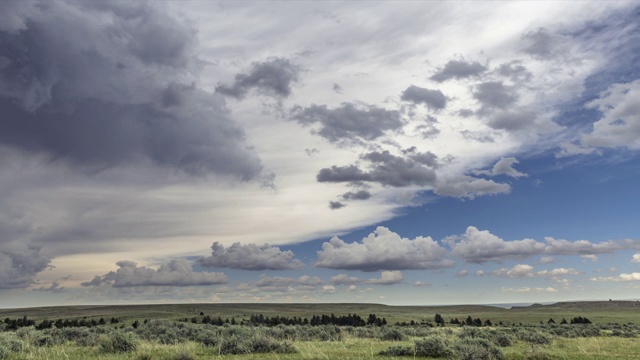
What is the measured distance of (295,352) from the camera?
807 inches

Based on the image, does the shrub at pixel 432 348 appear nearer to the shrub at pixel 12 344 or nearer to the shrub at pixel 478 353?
the shrub at pixel 478 353

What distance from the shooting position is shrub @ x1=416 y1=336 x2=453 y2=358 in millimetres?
20109

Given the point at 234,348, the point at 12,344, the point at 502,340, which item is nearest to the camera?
the point at 234,348

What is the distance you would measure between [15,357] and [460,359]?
1823cm

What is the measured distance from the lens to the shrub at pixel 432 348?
20.1 metres

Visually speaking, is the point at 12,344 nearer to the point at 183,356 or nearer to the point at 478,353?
the point at 183,356

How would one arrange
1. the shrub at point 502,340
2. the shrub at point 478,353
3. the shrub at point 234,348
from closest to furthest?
1. the shrub at point 478,353
2. the shrub at point 234,348
3. the shrub at point 502,340

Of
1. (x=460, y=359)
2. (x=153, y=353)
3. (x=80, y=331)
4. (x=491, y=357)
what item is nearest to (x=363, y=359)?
(x=460, y=359)

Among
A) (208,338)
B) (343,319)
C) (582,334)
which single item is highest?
(208,338)

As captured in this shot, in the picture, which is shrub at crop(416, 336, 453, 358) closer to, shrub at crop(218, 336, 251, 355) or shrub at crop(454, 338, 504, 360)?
shrub at crop(454, 338, 504, 360)

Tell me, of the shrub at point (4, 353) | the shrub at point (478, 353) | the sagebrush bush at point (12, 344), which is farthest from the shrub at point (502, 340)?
the sagebrush bush at point (12, 344)

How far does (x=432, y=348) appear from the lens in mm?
20438

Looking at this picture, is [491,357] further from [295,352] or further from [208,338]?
[208,338]

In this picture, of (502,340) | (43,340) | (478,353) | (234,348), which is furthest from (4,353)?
(502,340)
